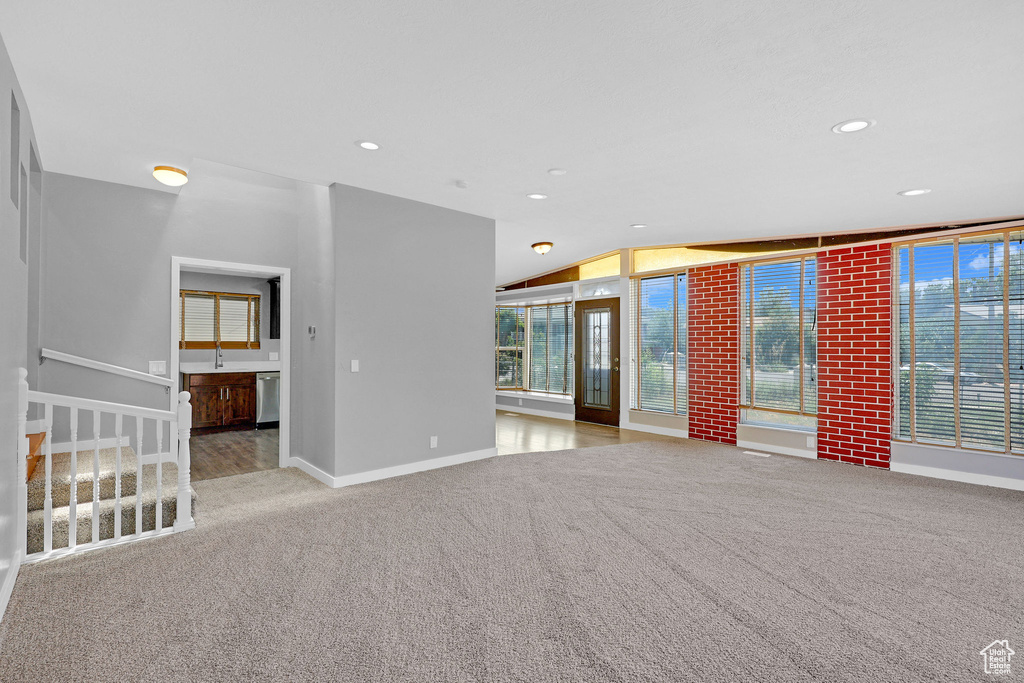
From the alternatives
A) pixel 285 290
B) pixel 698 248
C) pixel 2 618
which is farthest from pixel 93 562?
pixel 698 248

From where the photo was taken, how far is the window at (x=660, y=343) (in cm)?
689

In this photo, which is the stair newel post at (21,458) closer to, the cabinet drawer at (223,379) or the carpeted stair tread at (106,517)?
the carpeted stair tread at (106,517)

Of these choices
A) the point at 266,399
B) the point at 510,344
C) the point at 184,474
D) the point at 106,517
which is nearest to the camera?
the point at 106,517

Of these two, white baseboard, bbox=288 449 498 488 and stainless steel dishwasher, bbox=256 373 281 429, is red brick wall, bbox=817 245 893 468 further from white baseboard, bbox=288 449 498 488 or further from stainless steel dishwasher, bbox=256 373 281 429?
stainless steel dishwasher, bbox=256 373 281 429

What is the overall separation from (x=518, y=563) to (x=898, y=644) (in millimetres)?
1715

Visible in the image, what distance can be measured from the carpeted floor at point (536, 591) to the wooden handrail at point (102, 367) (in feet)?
3.54

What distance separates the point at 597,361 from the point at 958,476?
4.46m

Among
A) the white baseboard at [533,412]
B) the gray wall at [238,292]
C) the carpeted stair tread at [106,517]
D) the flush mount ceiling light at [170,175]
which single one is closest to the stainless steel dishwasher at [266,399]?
the gray wall at [238,292]

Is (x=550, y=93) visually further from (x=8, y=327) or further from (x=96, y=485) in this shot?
(x=96, y=485)

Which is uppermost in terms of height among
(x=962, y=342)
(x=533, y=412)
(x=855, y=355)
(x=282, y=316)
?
(x=282, y=316)

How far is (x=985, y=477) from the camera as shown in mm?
4633
